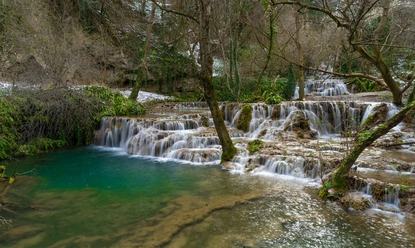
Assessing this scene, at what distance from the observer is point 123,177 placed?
771 centimetres

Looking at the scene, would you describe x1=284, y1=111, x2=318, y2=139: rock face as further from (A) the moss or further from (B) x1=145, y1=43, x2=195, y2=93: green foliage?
(B) x1=145, y1=43, x2=195, y2=93: green foliage

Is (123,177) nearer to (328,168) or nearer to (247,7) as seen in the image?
(328,168)

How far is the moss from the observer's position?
1273 centimetres

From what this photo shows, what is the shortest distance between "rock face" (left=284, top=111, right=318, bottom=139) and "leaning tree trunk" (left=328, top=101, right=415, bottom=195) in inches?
216

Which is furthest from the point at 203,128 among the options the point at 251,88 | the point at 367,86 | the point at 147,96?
the point at 367,86

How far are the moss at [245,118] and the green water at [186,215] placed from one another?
5.26m

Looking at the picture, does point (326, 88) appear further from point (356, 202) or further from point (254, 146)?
point (356, 202)

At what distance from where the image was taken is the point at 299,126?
37.9 feet

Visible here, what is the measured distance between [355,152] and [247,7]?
17.8m

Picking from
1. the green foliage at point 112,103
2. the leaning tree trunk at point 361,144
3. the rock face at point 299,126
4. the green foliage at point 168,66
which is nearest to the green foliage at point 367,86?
the rock face at point 299,126

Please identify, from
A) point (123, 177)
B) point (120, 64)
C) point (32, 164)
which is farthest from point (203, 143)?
point (120, 64)

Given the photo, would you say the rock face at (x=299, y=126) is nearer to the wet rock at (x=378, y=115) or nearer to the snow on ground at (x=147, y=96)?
the wet rock at (x=378, y=115)

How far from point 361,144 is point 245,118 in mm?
7761

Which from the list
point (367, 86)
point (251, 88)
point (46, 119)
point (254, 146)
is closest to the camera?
point (254, 146)
